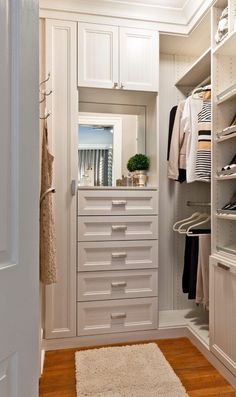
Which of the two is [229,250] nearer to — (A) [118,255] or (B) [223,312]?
(B) [223,312]

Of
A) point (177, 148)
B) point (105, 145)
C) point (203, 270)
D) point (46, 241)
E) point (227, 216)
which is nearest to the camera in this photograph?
point (46, 241)

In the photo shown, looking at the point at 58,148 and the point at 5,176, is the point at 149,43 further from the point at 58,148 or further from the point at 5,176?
the point at 5,176

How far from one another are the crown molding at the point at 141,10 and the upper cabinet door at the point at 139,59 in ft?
0.37

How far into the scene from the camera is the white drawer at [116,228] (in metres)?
2.23

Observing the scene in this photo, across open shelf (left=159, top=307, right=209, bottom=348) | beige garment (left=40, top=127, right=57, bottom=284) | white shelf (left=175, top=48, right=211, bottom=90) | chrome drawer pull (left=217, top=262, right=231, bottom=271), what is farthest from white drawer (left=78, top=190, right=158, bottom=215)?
white shelf (left=175, top=48, right=211, bottom=90)

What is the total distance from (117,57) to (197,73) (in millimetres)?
719

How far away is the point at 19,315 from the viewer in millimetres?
699

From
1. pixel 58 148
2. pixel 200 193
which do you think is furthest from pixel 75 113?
pixel 200 193

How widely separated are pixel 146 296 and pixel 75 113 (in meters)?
1.56

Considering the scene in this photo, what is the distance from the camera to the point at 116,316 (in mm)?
2268

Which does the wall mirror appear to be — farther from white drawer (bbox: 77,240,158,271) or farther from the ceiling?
the ceiling

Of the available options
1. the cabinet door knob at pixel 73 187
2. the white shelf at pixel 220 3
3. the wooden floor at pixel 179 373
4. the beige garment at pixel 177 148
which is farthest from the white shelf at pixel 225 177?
the wooden floor at pixel 179 373

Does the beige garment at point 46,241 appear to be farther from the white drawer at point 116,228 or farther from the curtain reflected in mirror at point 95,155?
the curtain reflected in mirror at point 95,155

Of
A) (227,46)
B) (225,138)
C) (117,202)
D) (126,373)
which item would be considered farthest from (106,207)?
(227,46)
